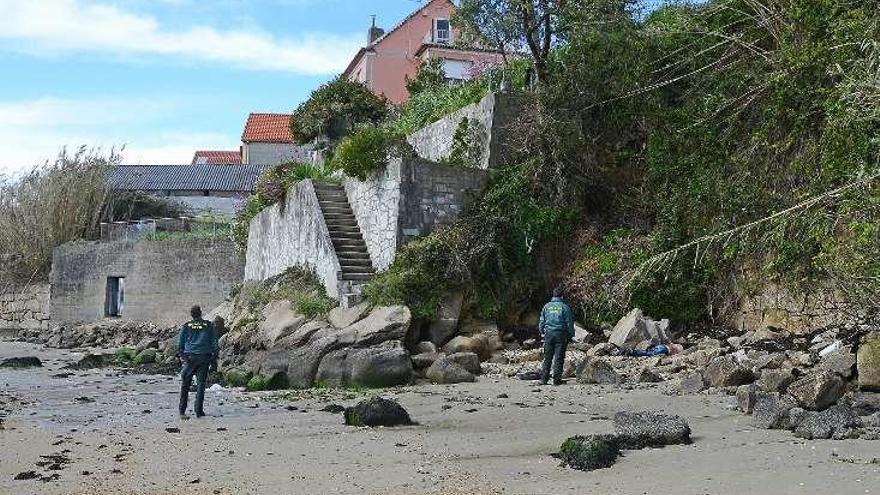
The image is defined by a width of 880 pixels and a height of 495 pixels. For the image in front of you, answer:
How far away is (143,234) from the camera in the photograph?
31.5 metres

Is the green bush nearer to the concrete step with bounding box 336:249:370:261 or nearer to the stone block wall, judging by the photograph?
the concrete step with bounding box 336:249:370:261

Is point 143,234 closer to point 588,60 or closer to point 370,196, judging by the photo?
point 370,196

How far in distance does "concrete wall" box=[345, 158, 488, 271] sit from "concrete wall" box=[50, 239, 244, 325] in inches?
451

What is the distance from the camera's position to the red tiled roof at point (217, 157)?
58750 mm

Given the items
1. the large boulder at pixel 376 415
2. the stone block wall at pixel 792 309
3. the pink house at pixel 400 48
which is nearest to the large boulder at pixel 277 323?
the large boulder at pixel 376 415

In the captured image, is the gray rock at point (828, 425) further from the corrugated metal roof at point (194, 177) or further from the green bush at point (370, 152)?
the corrugated metal roof at point (194, 177)

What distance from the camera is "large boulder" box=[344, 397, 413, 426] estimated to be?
10148mm

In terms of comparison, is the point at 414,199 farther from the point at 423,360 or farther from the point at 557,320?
the point at 557,320

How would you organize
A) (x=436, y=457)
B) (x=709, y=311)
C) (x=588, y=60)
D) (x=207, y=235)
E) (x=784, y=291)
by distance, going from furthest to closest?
(x=207, y=235), (x=588, y=60), (x=709, y=311), (x=784, y=291), (x=436, y=457)

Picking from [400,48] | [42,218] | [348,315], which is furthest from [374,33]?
[348,315]

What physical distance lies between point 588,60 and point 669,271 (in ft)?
16.3

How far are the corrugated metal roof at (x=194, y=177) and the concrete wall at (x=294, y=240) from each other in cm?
1751

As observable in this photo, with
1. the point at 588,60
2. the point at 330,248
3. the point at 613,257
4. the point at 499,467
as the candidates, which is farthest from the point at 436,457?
the point at 588,60

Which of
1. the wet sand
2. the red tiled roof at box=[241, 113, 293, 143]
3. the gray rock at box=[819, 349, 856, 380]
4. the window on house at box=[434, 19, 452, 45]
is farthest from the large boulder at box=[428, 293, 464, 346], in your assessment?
the red tiled roof at box=[241, 113, 293, 143]
